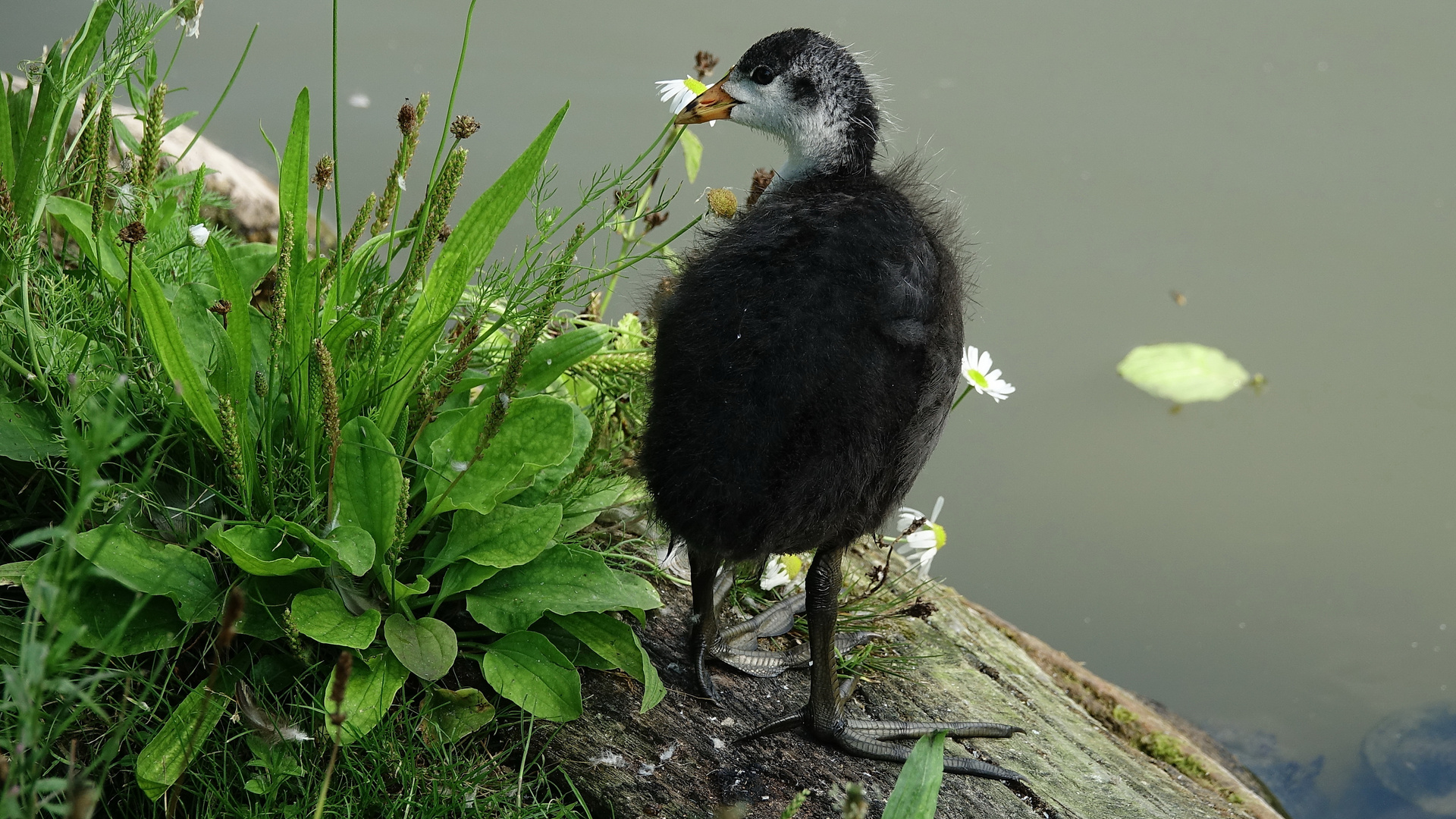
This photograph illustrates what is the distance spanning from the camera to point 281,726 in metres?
2.04

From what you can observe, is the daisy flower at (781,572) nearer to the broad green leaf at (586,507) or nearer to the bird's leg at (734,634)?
the bird's leg at (734,634)

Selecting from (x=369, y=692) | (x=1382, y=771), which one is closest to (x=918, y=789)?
(x=369, y=692)

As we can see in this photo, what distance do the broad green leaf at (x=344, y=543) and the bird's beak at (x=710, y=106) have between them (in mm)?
1270

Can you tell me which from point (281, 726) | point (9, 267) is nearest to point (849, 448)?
point (281, 726)

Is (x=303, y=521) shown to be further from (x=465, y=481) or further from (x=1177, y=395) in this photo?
(x=1177, y=395)

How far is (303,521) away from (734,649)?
3.66 feet

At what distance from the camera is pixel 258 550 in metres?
2.08

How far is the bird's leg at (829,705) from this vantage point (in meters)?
2.46

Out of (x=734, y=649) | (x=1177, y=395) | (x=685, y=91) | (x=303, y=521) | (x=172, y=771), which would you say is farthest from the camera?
(x=1177, y=395)

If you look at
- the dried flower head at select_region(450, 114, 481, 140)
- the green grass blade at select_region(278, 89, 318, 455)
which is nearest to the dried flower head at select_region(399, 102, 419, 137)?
the dried flower head at select_region(450, 114, 481, 140)

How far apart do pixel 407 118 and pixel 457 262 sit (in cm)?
41

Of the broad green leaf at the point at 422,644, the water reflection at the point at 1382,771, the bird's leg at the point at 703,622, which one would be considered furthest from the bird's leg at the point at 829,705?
the water reflection at the point at 1382,771

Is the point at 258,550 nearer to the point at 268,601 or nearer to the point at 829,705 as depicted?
the point at 268,601

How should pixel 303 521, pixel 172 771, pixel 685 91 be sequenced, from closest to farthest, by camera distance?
pixel 172 771
pixel 303 521
pixel 685 91
